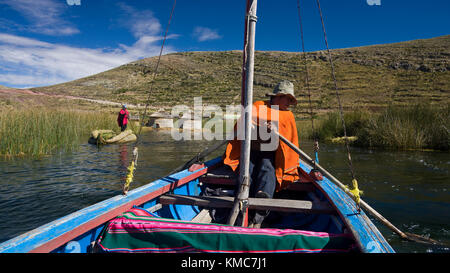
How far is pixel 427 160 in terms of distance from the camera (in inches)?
311

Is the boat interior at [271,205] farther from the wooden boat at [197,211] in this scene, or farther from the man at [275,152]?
the man at [275,152]

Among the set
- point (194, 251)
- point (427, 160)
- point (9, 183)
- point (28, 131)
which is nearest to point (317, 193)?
point (194, 251)

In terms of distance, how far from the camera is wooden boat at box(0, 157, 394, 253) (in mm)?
1595

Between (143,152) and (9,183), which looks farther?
(143,152)

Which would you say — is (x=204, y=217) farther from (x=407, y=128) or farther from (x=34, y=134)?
(x=407, y=128)

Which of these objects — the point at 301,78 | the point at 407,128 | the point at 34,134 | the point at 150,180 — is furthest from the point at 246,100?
the point at 301,78

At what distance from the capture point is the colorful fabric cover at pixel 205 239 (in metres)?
1.71

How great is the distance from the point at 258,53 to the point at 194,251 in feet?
253

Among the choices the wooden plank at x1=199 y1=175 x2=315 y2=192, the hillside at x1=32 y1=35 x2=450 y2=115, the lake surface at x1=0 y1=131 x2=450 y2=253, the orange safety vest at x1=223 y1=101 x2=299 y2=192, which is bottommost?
the lake surface at x1=0 y1=131 x2=450 y2=253

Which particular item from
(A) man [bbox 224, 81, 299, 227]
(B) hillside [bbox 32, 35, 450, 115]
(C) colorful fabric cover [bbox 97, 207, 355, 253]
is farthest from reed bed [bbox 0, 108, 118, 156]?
(B) hillside [bbox 32, 35, 450, 115]

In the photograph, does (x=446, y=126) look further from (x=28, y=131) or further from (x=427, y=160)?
(x=28, y=131)

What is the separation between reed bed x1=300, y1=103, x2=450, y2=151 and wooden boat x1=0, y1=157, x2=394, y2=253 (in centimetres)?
835

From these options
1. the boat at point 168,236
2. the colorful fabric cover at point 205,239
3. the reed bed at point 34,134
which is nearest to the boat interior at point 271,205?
the boat at point 168,236

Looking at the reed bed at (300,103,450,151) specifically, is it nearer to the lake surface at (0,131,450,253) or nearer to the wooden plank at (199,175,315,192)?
the lake surface at (0,131,450,253)
